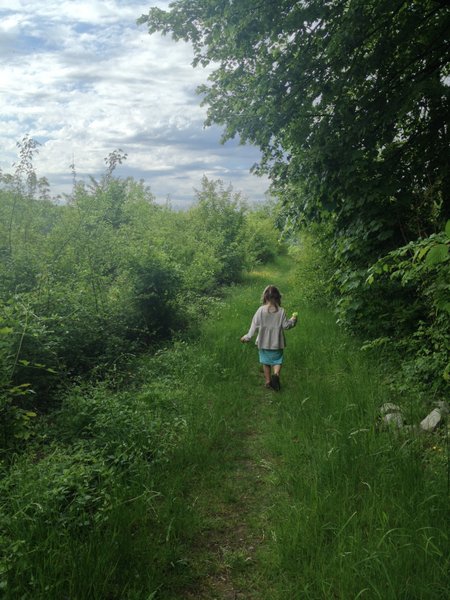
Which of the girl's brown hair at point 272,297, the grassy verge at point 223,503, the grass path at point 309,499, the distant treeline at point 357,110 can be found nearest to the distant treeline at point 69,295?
the grassy verge at point 223,503

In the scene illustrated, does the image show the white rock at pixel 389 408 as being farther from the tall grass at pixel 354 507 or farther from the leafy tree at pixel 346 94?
the leafy tree at pixel 346 94

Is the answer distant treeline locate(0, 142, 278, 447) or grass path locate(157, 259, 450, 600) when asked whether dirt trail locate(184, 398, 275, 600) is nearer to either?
grass path locate(157, 259, 450, 600)

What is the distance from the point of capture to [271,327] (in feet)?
20.9

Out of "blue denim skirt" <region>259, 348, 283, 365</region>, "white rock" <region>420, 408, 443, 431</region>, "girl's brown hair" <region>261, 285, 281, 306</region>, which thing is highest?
"girl's brown hair" <region>261, 285, 281, 306</region>

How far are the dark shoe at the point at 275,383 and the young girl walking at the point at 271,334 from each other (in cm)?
5

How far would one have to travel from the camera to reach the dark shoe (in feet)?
19.5

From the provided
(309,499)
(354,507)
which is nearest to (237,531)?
(309,499)

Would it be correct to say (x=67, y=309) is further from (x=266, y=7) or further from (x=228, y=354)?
(x=266, y=7)

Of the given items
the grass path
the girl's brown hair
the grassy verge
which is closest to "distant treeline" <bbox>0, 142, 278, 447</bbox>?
the grassy verge

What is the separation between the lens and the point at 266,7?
208 inches

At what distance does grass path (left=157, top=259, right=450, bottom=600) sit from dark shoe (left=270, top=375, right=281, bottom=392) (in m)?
0.20

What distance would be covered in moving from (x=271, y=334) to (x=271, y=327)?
0.12m

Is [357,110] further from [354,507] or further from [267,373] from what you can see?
[354,507]

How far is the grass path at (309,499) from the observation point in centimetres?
248
